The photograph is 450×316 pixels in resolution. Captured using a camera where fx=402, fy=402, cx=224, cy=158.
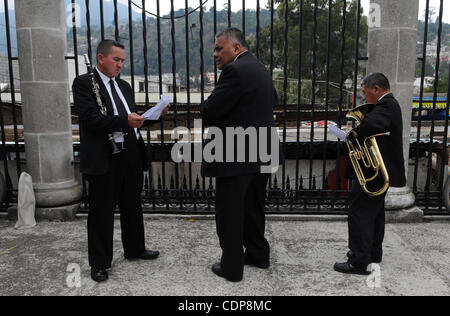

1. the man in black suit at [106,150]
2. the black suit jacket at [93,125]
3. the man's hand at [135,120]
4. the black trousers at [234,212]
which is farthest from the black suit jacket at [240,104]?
the black suit jacket at [93,125]

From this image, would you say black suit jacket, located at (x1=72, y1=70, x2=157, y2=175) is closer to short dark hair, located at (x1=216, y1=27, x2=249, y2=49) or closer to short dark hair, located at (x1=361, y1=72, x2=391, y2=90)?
short dark hair, located at (x1=216, y1=27, x2=249, y2=49)

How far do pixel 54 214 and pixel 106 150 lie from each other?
7.53 ft

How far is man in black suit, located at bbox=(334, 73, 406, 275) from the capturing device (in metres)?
3.34

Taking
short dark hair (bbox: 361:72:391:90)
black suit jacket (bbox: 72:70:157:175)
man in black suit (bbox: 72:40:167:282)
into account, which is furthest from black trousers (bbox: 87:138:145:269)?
short dark hair (bbox: 361:72:391:90)

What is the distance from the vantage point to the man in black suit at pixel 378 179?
11.0ft

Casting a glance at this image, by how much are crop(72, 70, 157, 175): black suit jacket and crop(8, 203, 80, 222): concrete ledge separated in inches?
83.0

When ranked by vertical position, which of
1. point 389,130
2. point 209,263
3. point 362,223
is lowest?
point 209,263

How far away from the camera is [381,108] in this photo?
3318 mm

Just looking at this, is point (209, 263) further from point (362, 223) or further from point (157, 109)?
point (157, 109)

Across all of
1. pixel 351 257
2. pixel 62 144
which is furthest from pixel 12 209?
pixel 351 257

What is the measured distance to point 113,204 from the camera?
3570 mm

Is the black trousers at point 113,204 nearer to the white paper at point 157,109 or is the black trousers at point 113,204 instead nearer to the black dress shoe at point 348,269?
the white paper at point 157,109

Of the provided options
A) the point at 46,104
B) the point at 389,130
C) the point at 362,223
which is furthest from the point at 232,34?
the point at 46,104

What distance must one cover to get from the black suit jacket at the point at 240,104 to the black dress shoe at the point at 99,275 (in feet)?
4.04
